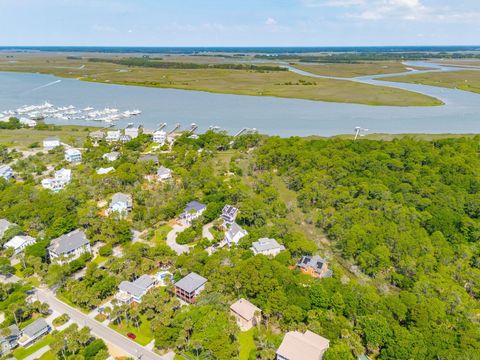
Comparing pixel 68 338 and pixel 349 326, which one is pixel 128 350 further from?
pixel 349 326

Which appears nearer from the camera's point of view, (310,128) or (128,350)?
(128,350)

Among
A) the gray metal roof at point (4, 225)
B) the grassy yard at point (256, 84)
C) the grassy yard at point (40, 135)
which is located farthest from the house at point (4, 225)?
the grassy yard at point (256, 84)

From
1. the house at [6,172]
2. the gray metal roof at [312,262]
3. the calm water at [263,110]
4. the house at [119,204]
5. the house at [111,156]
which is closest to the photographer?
the gray metal roof at [312,262]

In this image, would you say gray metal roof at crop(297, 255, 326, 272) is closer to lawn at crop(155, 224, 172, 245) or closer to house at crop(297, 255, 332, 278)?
house at crop(297, 255, 332, 278)

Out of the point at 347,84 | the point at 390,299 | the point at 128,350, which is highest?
the point at 347,84

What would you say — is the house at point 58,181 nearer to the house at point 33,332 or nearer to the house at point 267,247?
the house at point 33,332

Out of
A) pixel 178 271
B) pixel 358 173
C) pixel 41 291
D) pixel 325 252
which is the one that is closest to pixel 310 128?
pixel 358 173

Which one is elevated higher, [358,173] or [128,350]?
[358,173]
